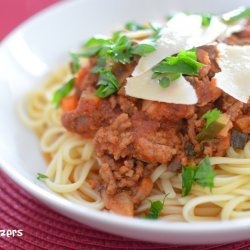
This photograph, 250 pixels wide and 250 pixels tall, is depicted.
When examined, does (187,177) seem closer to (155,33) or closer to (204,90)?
(204,90)

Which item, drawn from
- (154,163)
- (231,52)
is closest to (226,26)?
(231,52)

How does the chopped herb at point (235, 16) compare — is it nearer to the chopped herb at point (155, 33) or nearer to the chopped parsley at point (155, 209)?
the chopped herb at point (155, 33)

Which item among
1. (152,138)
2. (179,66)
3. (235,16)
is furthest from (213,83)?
(235,16)

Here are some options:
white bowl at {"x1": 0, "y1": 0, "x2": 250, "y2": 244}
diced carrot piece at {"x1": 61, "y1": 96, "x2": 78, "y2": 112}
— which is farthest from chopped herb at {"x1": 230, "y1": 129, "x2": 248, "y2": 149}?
diced carrot piece at {"x1": 61, "y1": 96, "x2": 78, "y2": 112}

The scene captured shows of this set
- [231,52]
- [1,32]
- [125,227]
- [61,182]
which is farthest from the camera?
[1,32]

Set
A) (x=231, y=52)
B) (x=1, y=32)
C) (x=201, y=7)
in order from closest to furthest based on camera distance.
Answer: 1. (x=231, y=52)
2. (x=201, y=7)
3. (x=1, y=32)

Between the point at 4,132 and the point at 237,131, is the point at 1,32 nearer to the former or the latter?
the point at 4,132

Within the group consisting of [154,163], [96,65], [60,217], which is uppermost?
[96,65]
